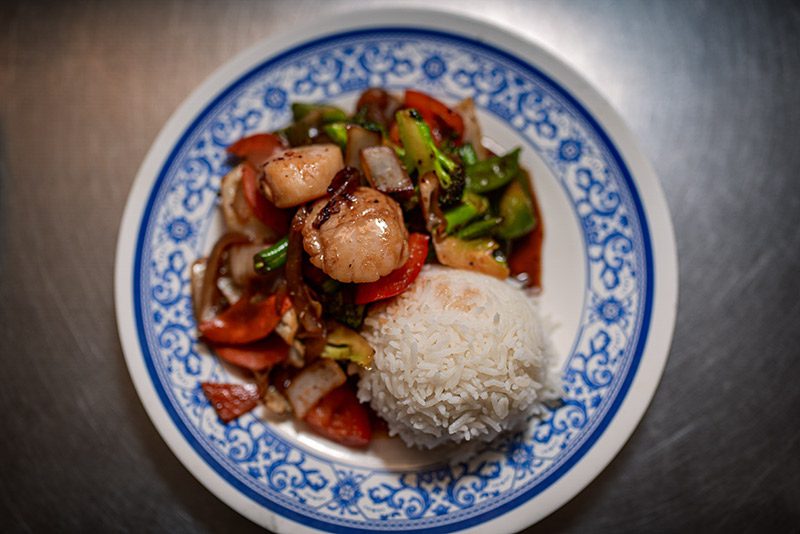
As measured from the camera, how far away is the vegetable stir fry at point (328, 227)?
2605mm

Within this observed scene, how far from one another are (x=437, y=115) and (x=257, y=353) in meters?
1.38

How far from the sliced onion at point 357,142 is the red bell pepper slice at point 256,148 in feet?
1.28

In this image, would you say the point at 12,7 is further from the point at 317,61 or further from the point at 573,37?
the point at 573,37

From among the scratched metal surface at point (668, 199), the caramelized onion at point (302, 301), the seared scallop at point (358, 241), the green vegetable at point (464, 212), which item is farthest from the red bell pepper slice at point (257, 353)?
the green vegetable at point (464, 212)

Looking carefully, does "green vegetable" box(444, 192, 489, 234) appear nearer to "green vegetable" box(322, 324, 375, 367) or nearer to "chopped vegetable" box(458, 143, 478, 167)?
"chopped vegetable" box(458, 143, 478, 167)

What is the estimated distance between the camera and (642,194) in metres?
2.78

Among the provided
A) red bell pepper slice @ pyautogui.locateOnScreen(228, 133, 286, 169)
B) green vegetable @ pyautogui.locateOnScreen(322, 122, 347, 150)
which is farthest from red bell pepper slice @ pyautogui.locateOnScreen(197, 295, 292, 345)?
green vegetable @ pyautogui.locateOnScreen(322, 122, 347, 150)

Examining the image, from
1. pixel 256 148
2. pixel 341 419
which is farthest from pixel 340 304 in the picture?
pixel 256 148

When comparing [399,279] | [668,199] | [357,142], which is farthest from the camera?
[668,199]

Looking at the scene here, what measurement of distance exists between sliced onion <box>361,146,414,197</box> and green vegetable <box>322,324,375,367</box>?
643mm

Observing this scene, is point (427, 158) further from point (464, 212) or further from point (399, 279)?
point (399, 279)

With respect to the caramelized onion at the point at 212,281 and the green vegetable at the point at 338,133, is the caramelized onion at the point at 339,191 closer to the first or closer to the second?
the green vegetable at the point at 338,133

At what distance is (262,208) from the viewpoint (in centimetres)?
282

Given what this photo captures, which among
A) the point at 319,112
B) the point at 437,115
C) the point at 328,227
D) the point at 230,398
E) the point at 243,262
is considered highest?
the point at 437,115
